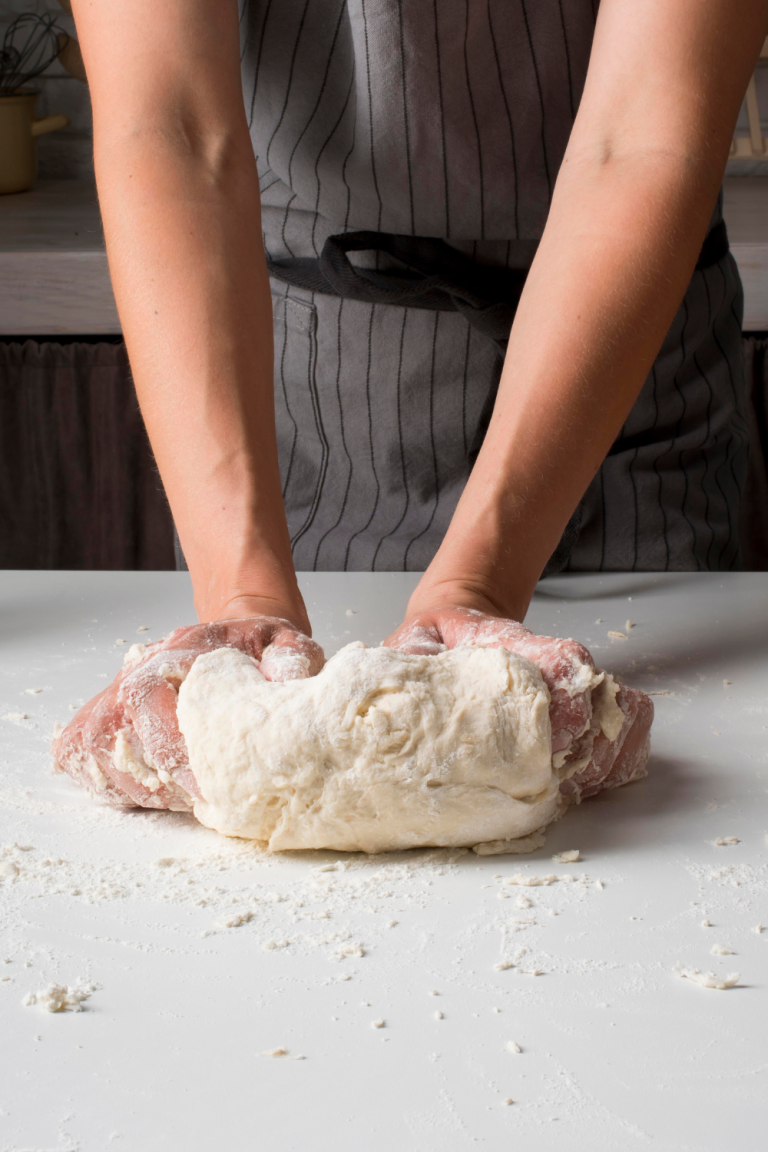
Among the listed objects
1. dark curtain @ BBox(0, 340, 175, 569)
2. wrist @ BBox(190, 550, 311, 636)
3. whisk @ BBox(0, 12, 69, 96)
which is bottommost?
dark curtain @ BBox(0, 340, 175, 569)

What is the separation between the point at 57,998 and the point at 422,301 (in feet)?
2.41

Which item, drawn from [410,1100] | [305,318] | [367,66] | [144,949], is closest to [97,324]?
[305,318]

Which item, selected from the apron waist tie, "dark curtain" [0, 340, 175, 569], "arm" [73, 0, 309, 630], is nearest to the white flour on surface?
"arm" [73, 0, 309, 630]

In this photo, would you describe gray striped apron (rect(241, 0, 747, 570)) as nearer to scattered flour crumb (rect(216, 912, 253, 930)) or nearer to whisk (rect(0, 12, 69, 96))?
scattered flour crumb (rect(216, 912, 253, 930))

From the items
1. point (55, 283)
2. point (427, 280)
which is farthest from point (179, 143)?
point (55, 283)

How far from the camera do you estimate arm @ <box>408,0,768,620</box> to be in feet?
2.32

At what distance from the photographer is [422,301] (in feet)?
3.26

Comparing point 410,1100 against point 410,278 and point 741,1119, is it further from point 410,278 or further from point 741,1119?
point 410,278

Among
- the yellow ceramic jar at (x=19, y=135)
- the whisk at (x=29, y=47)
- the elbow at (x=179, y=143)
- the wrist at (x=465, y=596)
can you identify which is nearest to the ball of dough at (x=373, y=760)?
the wrist at (x=465, y=596)

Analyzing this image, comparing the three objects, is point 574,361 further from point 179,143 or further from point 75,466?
point 75,466

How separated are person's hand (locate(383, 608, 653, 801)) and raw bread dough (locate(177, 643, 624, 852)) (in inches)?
0.7

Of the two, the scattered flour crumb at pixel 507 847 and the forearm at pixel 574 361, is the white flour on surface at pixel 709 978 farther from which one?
A: the forearm at pixel 574 361

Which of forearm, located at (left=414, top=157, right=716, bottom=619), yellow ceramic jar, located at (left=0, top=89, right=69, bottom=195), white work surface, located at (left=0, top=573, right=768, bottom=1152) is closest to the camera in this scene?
white work surface, located at (left=0, top=573, right=768, bottom=1152)

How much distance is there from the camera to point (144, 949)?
0.46 meters
